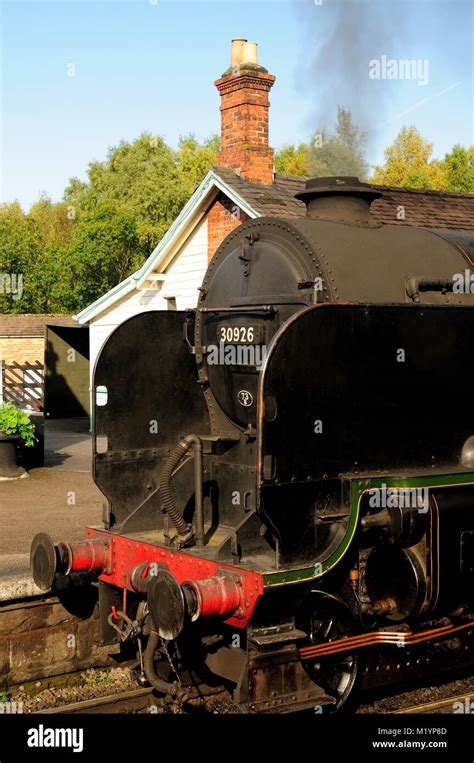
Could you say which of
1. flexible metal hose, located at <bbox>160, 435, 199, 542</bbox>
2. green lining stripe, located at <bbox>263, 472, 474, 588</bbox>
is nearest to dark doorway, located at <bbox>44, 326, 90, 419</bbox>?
flexible metal hose, located at <bbox>160, 435, 199, 542</bbox>

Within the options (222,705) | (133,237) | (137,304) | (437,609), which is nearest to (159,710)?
(222,705)

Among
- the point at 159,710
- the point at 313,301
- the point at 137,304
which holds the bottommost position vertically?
the point at 159,710

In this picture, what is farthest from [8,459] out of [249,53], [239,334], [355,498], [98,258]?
[98,258]

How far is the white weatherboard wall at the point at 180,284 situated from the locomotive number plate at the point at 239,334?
689 centimetres

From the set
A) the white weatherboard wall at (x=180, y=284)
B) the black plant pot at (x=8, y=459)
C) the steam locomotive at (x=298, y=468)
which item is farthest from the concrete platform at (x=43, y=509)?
the white weatherboard wall at (x=180, y=284)

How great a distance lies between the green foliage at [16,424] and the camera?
11.8 m

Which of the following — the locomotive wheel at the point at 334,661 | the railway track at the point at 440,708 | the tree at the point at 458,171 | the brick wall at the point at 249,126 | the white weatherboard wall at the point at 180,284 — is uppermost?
the tree at the point at 458,171

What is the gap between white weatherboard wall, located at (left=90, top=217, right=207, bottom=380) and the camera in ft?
44.1

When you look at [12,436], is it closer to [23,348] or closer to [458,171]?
[23,348]

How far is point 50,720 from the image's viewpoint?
5.55 meters

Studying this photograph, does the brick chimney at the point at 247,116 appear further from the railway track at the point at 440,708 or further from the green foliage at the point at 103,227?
the green foliage at the point at 103,227

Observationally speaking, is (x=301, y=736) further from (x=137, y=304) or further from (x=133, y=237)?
(x=133, y=237)

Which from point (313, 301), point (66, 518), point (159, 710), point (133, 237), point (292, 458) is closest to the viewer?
point (292, 458)

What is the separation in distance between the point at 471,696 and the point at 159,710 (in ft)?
6.84
